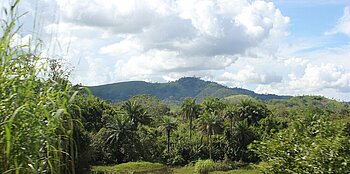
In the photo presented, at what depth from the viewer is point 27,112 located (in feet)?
7.20

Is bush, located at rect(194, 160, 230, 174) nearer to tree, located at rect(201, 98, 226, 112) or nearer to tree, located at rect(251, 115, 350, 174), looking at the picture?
tree, located at rect(201, 98, 226, 112)

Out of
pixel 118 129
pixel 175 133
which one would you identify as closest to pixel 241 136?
pixel 175 133

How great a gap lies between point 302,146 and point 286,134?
1.66 ft

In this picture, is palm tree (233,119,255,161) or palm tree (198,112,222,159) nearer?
palm tree (198,112,222,159)

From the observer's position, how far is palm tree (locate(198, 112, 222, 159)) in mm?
47625

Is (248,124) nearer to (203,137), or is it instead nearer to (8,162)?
(203,137)

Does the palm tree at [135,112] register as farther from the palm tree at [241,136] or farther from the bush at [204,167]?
the palm tree at [241,136]

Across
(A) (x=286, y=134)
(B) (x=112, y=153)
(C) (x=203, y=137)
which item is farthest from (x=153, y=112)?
(A) (x=286, y=134)

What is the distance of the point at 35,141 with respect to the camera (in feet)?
7.20

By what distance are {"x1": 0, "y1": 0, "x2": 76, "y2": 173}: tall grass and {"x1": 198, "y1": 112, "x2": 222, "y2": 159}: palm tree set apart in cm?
4532

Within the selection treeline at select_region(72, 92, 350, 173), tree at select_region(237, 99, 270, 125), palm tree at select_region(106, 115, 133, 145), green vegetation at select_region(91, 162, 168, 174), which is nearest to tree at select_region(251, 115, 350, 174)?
treeline at select_region(72, 92, 350, 173)

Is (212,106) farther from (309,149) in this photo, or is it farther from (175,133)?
(309,149)

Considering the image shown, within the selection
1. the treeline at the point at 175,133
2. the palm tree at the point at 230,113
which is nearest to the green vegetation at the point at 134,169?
the treeline at the point at 175,133

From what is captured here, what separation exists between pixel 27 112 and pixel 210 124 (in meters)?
45.9
